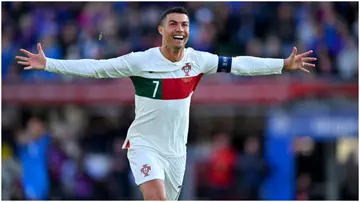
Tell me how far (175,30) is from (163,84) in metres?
0.58

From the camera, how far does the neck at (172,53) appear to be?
34.1 feet

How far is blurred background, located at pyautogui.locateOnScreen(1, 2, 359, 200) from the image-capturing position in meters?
18.3

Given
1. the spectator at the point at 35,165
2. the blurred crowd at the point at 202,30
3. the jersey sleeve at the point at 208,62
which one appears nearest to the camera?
the jersey sleeve at the point at 208,62

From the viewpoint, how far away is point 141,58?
10312 millimetres

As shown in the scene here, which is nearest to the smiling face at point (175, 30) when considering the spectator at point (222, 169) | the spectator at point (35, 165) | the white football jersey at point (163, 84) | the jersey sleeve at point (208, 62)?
the white football jersey at point (163, 84)

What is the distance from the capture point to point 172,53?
10.4 meters

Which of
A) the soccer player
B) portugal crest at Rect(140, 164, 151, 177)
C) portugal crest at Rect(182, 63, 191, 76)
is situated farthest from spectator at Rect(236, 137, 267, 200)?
portugal crest at Rect(140, 164, 151, 177)

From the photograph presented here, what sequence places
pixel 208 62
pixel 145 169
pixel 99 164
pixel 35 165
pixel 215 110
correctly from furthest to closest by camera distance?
1. pixel 215 110
2. pixel 99 164
3. pixel 35 165
4. pixel 208 62
5. pixel 145 169

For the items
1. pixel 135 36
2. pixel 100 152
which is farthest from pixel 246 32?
pixel 100 152

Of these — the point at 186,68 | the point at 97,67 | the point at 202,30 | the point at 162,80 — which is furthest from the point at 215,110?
the point at 97,67

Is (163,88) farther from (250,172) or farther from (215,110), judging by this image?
(215,110)

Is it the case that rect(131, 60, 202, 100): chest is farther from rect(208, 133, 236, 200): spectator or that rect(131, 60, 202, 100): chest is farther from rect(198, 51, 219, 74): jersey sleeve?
rect(208, 133, 236, 200): spectator

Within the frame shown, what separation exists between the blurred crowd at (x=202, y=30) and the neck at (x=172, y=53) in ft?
27.6

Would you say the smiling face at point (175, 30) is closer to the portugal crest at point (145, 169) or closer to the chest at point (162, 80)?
the chest at point (162, 80)
